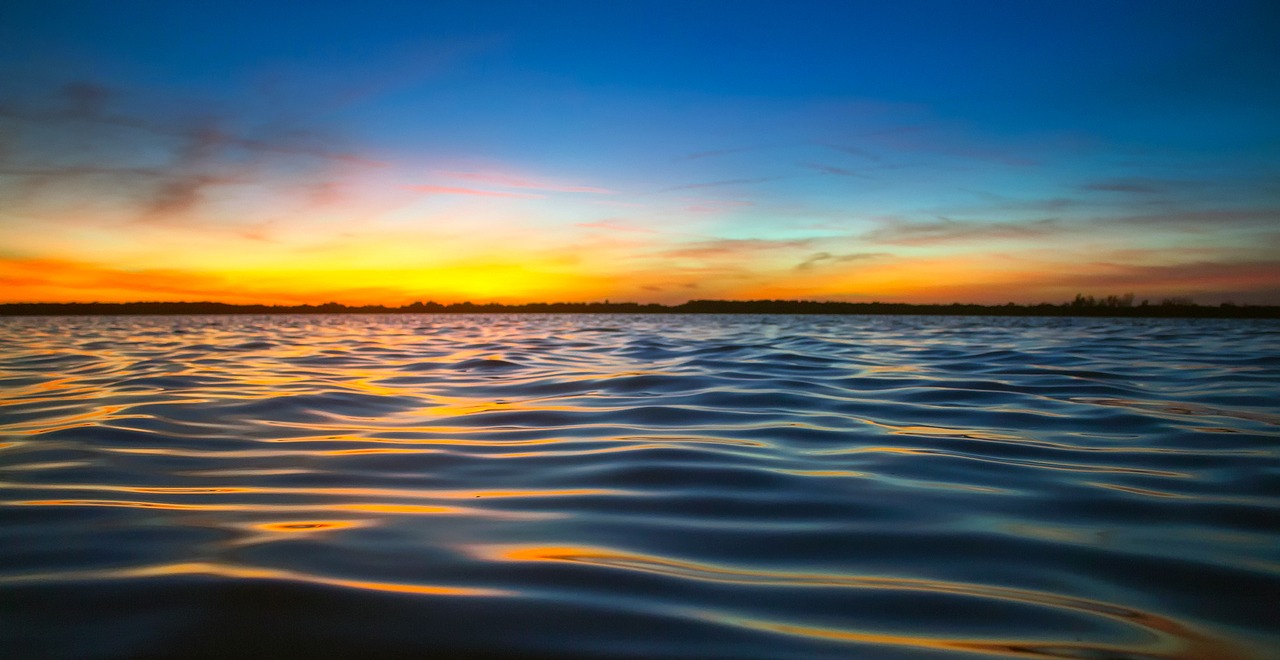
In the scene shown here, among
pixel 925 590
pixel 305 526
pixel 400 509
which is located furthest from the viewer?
pixel 400 509

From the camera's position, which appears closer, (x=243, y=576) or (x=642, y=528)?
(x=243, y=576)

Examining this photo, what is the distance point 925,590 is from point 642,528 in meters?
1.13

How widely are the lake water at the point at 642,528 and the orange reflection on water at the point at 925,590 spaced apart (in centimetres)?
1

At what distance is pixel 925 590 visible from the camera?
88.7 inches

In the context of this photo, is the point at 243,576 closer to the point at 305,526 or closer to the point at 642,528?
the point at 305,526

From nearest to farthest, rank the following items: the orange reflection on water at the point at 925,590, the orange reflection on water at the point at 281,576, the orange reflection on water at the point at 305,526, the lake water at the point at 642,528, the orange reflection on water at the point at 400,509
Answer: the orange reflection on water at the point at 925,590
the lake water at the point at 642,528
the orange reflection on water at the point at 281,576
the orange reflection on water at the point at 305,526
the orange reflection on water at the point at 400,509

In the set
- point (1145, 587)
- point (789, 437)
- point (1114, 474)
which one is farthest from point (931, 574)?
point (789, 437)

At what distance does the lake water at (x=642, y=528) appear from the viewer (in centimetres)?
196

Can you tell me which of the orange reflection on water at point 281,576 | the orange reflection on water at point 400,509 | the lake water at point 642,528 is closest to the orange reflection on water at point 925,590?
the lake water at point 642,528

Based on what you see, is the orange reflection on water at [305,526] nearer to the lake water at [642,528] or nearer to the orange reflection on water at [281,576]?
the lake water at [642,528]

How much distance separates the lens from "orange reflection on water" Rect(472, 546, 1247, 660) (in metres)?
1.85

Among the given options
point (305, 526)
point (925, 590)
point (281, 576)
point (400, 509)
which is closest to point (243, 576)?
point (281, 576)

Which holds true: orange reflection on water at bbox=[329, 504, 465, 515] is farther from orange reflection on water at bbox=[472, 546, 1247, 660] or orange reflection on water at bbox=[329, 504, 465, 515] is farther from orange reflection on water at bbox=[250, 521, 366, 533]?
orange reflection on water at bbox=[472, 546, 1247, 660]

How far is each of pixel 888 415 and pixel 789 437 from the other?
1474 millimetres
